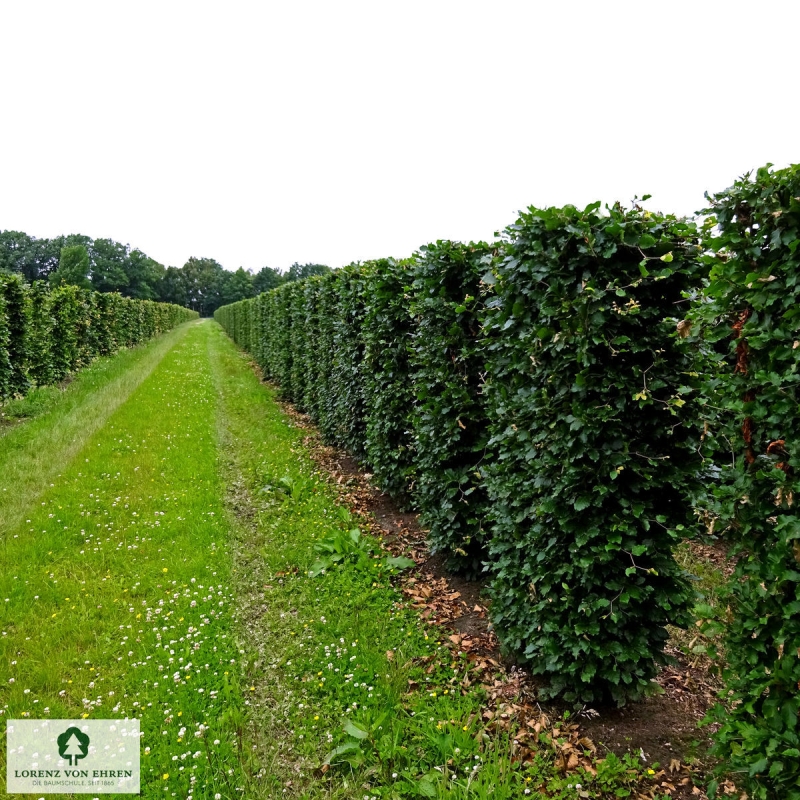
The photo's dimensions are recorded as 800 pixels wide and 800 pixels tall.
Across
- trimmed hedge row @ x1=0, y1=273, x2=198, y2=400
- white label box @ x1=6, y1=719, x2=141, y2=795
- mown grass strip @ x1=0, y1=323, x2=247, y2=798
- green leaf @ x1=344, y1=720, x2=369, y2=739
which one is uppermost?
trimmed hedge row @ x1=0, y1=273, x2=198, y2=400

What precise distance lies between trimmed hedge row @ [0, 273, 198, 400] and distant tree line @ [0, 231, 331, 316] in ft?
227

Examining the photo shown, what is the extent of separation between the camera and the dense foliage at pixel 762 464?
196cm

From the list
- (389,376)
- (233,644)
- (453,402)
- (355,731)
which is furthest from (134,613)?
(389,376)

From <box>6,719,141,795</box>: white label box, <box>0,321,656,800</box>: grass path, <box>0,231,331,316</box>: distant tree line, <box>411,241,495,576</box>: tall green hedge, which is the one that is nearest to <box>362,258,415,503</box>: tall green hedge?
<box>411,241,495,576</box>: tall green hedge

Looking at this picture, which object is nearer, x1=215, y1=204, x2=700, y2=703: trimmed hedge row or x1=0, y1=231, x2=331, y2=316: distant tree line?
x1=215, y1=204, x2=700, y2=703: trimmed hedge row

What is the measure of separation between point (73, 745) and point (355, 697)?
1743 millimetres

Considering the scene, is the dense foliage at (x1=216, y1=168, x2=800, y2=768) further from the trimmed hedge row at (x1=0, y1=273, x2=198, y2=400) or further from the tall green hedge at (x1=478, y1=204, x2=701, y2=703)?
the trimmed hedge row at (x1=0, y1=273, x2=198, y2=400)

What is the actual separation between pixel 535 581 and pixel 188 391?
1189cm

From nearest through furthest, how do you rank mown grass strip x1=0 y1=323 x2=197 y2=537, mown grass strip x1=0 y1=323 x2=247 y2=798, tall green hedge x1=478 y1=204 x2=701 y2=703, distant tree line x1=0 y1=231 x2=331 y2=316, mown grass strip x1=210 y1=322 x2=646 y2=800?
mown grass strip x1=210 y1=322 x2=646 y2=800 → tall green hedge x1=478 y1=204 x2=701 y2=703 → mown grass strip x1=0 y1=323 x2=247 y2=798 → mown grass strip x1=0 y1=323 x2=197 y2=537 → distant tree line x1=0 y1=231 x2=331 y2=316

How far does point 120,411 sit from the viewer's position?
10.2 meters

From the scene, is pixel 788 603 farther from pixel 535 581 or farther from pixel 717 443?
pixel 535 581

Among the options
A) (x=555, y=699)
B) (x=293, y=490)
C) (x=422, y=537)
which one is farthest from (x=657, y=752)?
(x=293, y=490)

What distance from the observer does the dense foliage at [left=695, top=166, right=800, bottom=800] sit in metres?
1.96

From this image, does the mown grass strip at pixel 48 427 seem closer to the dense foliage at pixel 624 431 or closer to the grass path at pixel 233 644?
the grass path at pixel 233 644
